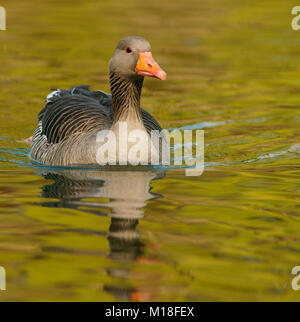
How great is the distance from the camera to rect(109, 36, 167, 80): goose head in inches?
424

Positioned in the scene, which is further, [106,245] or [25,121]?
[25,121]

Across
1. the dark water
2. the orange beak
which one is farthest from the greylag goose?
the dark water

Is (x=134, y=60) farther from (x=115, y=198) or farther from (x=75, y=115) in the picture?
(x=115, y=198)

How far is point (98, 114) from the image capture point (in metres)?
12.1

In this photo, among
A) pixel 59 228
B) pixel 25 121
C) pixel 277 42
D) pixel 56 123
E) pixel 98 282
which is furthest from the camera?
pixel 277 42

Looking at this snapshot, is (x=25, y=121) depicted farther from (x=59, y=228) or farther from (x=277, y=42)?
(x=277, y=42)

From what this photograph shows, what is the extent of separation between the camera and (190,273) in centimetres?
712

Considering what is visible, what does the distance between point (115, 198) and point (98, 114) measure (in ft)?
9.06

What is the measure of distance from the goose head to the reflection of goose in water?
1.55 m

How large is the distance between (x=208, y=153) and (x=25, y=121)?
4.82 metres

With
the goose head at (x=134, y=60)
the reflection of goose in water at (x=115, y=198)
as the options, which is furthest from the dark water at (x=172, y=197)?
the goose head at (x=134, y=60)

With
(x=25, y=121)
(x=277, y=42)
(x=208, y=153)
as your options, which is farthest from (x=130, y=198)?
(x=277, y=42)

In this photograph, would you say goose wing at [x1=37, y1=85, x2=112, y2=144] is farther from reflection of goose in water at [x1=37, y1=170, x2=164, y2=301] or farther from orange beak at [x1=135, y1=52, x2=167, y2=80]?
orange beak at [x1=135, y1=52, x2=167, y2=80]

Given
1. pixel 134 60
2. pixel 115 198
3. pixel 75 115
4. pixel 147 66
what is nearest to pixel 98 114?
pixel 75 115
